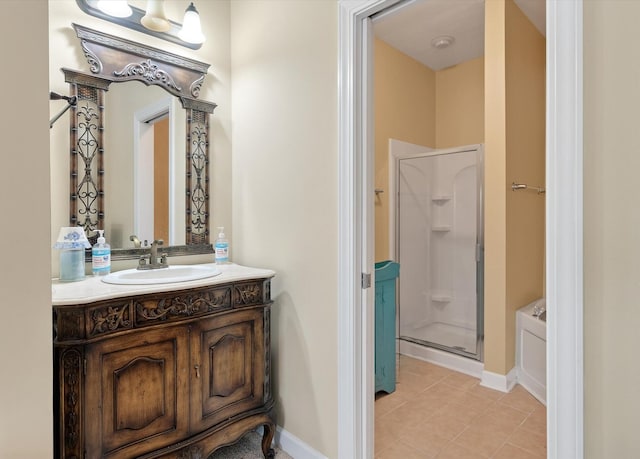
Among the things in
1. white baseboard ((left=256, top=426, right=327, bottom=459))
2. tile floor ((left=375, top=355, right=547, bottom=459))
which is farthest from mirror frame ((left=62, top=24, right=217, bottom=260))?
tile floor ((left=375, top=355, right=547, bottom=459))

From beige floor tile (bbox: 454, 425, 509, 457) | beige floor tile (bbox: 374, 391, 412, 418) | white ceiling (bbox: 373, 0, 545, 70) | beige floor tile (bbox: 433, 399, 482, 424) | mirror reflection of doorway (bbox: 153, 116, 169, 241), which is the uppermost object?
white ceiling (bbox: 373, 0, 545, 70)

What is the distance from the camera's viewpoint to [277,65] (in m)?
1.96

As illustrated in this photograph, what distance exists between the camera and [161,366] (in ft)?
4.83

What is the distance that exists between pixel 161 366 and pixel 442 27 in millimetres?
3172

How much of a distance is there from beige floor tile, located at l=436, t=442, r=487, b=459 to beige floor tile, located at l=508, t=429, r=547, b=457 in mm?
252

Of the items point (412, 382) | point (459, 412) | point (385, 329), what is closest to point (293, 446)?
point (385, 329)

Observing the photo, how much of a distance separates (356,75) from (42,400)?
154 cm

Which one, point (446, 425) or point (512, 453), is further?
point (446, 425)

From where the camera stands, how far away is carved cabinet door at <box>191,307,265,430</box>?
5.17 ft

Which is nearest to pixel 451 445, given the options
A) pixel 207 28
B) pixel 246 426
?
Answer: pixel 246 426

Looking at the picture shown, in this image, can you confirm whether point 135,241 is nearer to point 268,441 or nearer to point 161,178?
point 161,178

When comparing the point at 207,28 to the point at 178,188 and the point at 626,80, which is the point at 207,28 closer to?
the point at 178,188

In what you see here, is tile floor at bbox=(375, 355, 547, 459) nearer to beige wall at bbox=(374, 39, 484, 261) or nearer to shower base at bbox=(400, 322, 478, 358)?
shower base at bbox=(400, 322, 478, 358)

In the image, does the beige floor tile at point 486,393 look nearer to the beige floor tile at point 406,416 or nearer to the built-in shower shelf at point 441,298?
the beige floor tile at point 406,416
